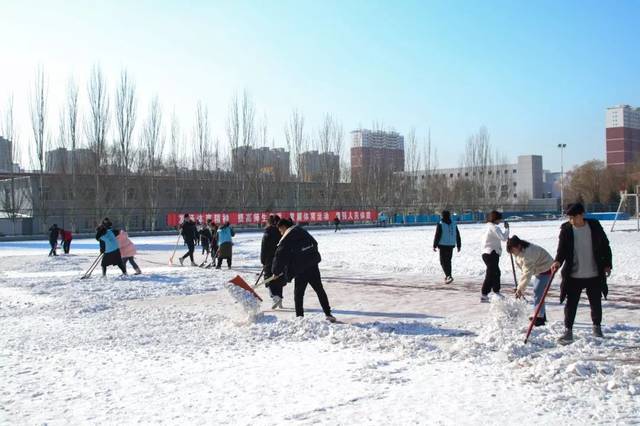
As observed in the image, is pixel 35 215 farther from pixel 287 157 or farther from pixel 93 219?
pixel 287 157

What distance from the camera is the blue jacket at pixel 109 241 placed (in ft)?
51.1

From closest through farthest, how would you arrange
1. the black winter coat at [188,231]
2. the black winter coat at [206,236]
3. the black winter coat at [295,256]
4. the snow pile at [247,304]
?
the black winter coat at [295,256] < the snow pile at [247,304] < the black winter coat at [188,231] < the black winter coat at [206,236]

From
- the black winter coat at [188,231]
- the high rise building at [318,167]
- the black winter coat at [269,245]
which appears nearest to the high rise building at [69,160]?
the high rise building at [318,167]

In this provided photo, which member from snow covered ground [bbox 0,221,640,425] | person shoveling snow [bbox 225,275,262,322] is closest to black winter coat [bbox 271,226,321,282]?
person shoveling snow [bbox 225,275,262,322]

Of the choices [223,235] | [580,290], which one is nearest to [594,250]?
[580,290]

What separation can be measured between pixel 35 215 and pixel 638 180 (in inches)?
2865

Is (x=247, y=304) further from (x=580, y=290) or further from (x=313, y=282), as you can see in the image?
(x=580, y=290)

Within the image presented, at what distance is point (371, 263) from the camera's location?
730 inches

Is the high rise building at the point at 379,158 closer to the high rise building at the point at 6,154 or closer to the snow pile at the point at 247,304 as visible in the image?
the high rise building at the point at 6,154

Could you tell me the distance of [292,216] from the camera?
54344mm

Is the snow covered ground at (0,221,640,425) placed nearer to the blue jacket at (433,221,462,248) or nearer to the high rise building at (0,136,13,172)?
the blue jacket at (433,221,462,248)

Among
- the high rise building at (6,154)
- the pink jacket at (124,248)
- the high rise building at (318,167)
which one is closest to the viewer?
the pink jacket at (124,248)

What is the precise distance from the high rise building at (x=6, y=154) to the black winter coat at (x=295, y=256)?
45.6m

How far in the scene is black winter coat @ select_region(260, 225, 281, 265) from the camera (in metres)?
11.3
